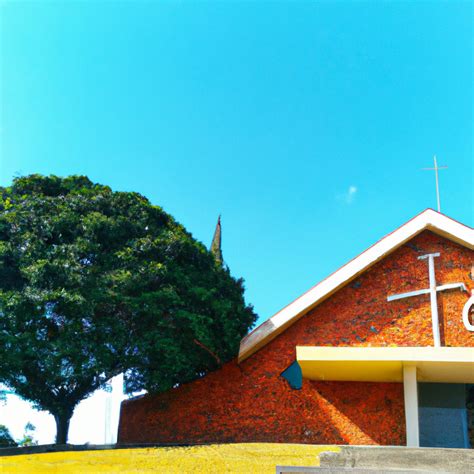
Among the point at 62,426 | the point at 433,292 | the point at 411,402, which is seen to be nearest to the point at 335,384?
the point at 411,402

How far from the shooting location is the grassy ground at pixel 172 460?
434 inches

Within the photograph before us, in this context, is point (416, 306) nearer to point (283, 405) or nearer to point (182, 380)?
point (283, 405)

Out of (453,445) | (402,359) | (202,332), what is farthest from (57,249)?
(453,445)

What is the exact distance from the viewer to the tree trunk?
634 inches

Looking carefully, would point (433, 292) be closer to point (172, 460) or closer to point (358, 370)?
point (358, 370)

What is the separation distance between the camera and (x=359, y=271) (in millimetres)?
Result: 15281

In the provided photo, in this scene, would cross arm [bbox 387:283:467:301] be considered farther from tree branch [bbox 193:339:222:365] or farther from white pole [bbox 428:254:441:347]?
tree branch [bbox 193:339:222:365]

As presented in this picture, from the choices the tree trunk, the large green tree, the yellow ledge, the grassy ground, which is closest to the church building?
the yellow ledge

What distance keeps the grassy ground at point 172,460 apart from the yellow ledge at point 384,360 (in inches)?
75.9

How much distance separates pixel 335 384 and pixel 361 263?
3183 millimetres

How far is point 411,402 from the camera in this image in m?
13.7

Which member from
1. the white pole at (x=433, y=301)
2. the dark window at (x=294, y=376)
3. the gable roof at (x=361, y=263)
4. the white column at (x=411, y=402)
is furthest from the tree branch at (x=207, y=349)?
the white pole at (x=433, y=301)

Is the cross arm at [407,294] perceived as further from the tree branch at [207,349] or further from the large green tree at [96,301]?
the tree branch at [207,349]

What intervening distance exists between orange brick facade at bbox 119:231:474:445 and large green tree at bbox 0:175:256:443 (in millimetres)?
937
